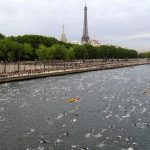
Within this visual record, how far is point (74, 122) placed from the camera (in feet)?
135

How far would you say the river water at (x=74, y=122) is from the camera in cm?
3269

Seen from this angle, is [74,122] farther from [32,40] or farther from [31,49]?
[32,40]

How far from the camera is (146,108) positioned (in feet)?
163

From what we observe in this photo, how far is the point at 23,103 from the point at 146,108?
16168 millimetres

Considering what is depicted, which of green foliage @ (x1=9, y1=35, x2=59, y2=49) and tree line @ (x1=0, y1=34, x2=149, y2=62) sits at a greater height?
green foliage @ (x1=9, y1=35, x2=59, y2=49)

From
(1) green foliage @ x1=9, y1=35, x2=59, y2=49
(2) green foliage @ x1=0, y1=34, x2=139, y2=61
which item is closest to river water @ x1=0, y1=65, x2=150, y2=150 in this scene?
(2) green foliage @ x1=0, y1=34, x2=139, y2=61

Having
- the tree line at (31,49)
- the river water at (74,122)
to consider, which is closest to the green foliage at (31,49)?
the tree line at (31,49)

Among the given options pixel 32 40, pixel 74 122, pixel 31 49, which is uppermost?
pixel 32 40

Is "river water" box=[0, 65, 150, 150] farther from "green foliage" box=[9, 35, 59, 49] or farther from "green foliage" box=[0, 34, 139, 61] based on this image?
"green foliage" box=[9, 35, 59, 49]

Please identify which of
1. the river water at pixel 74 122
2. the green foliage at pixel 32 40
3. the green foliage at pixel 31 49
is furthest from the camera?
the green foliage at pixel 32 40

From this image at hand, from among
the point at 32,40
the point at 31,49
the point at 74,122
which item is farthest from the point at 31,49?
the point at 74,122

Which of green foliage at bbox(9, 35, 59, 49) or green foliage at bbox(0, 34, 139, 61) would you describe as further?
green foliage at bbox(9, 35, 59, 49)

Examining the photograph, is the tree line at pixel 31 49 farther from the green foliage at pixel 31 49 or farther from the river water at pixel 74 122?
the river water at pixel 74 122

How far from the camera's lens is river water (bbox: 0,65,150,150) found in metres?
32.7
